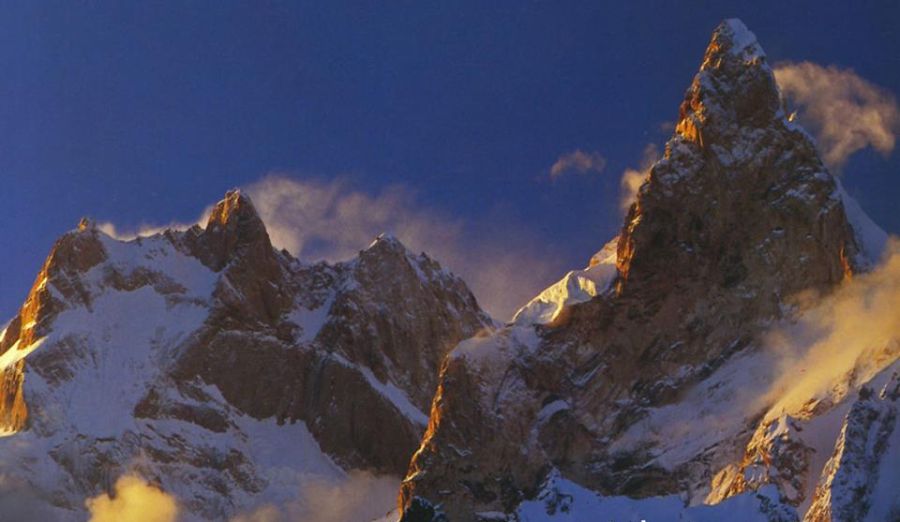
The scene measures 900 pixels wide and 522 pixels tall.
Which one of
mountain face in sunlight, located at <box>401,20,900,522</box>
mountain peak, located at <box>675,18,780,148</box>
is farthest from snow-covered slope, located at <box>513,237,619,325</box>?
mountain peak, located at <box>675,18,780,148</box>

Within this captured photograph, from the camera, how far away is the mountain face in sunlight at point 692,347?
156 metres

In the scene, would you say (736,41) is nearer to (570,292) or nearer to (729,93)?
(729,93)

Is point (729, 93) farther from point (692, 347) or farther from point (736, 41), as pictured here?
point (692, 347)

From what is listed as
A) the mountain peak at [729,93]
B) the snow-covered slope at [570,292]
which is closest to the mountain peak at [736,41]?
the mountain peak at [729,93]

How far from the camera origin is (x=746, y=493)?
13888cm

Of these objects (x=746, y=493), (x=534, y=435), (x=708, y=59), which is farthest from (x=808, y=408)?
(x=708, y=59)

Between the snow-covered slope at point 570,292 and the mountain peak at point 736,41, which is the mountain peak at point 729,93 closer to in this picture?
the mountain peak at point 736,41

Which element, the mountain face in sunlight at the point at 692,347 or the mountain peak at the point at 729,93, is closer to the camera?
the mountain face in sunlight at the point at 692,347

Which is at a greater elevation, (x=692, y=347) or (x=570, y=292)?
(x=570, y=292)

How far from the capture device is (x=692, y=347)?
561ft

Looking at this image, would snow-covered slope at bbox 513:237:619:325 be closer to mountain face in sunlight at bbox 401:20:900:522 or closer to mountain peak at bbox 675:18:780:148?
mountain face in sunlight at bbox 401:20:900:522

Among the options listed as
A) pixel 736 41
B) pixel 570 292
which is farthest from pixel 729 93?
pixel 570 292

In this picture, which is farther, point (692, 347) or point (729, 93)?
point (729, 93)

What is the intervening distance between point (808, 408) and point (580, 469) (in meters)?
21.3
